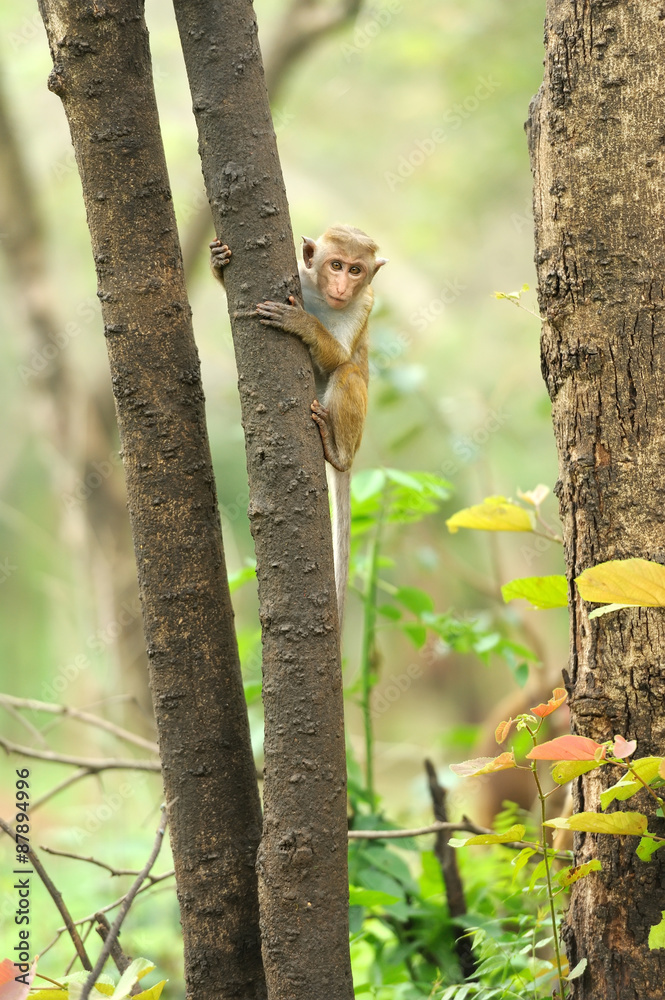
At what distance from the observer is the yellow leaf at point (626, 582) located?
1.64 metres

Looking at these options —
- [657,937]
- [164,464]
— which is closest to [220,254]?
[164,464]

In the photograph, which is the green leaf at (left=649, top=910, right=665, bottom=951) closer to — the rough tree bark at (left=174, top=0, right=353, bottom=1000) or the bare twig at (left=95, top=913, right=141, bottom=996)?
the rough tree bark at (left=174, top=0, right=353, bottom=1000)

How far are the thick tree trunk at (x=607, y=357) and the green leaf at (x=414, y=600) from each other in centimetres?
151

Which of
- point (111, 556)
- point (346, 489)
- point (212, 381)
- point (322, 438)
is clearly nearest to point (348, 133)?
point (212, 381)

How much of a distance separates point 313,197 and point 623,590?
7619mm

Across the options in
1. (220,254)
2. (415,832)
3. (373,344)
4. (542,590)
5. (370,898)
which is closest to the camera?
(220,254)

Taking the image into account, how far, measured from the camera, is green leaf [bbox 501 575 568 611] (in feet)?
7.47

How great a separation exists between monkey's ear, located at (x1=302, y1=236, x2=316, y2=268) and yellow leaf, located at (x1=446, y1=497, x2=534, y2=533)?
4.29ft

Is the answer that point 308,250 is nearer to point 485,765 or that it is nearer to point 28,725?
point 28,725

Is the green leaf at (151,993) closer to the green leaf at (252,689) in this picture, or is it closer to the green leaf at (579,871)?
the green leaf at (579,871)

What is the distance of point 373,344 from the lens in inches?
196

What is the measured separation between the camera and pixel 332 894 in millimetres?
1837

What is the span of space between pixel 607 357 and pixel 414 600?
1.75 meters

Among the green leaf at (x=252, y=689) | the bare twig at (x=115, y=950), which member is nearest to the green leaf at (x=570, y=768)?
the bare twig at (x=115, y=950)
